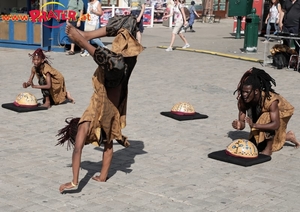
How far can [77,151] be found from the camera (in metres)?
5.45

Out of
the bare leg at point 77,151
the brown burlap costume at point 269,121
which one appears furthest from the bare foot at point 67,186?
the brown burlap costume at point 269,121

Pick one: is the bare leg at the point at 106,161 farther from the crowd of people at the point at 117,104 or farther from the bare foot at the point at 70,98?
the bare foot at the point at 70,98

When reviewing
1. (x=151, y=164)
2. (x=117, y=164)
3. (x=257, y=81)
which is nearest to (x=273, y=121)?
(x=257, y=81)

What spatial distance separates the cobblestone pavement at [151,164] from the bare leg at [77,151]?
0.43 feet

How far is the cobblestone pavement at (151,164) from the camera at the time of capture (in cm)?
547

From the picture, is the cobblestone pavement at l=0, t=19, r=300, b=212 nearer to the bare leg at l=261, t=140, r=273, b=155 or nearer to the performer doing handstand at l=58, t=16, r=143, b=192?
the bare leg at l=261, t=140, r=273, b=155

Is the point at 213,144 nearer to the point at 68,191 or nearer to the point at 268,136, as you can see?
the point at 268,136

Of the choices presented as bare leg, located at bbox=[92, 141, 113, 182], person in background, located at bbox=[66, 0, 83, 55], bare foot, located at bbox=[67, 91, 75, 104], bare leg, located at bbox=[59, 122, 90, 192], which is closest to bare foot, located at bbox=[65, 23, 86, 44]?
bare leg, located at bbox=[59, 122, 90, 192]

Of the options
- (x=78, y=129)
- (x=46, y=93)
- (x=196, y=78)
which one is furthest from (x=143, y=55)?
(x=78, y=129)

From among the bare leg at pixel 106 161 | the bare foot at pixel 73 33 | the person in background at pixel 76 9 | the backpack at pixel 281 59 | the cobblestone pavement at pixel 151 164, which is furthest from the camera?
the person in background at pixel 76 9

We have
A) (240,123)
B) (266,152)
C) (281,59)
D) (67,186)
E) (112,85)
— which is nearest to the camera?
(67,186)

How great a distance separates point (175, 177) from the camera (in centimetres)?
623

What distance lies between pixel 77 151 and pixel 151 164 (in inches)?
55.6

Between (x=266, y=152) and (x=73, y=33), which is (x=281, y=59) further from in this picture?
(x=73, y=33)
